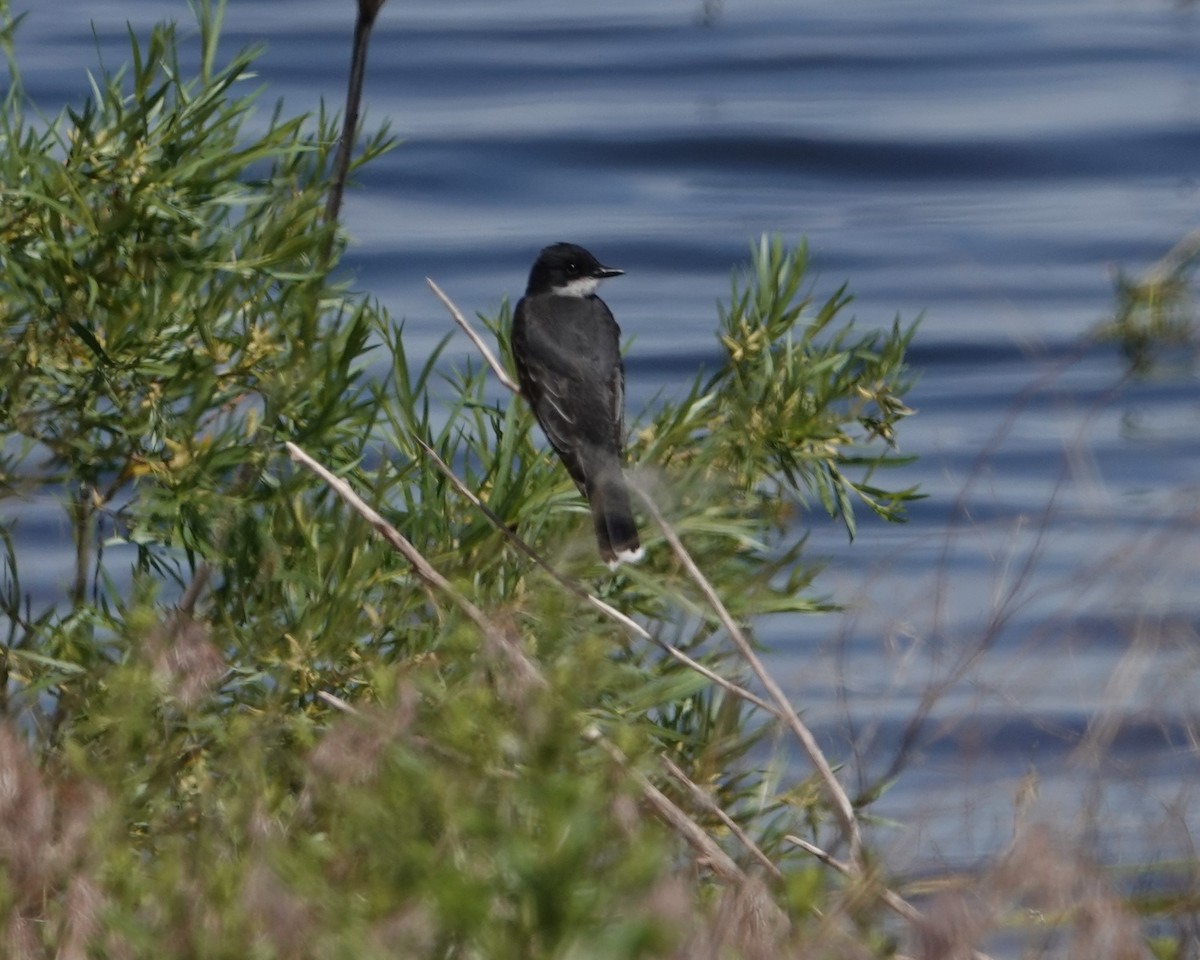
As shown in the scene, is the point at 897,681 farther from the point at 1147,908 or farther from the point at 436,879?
the point at 436,879

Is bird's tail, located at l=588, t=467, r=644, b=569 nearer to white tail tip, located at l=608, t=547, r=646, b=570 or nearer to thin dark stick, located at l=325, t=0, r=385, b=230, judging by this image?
white tail tip, located at l=608, t=547, r=646, b=570

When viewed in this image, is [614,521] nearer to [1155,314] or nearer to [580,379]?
[1155,314]

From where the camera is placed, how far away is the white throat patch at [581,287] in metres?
6.46

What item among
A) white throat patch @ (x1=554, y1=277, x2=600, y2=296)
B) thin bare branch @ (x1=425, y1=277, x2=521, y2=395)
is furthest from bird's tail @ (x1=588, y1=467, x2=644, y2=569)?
white throat patch @ (x1=554, y1=277, x2=600, y2=296)

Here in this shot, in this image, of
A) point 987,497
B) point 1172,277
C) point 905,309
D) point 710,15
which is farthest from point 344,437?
point 710,15

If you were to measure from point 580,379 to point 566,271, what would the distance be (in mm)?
1092

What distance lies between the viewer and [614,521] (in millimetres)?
3816

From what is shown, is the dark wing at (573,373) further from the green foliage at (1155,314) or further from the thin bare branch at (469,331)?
the green foliage at (1155,314)

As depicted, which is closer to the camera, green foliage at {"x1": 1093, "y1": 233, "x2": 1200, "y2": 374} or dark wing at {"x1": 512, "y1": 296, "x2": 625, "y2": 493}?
green foliage at {"x1": 1093, "y1": 233, "x2": 1200, "y2": 374}

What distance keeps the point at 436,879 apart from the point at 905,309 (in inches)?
406

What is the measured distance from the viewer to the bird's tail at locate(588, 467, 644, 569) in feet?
12.1

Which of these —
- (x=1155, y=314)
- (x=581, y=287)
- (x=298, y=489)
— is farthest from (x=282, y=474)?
(x=581, y=287)

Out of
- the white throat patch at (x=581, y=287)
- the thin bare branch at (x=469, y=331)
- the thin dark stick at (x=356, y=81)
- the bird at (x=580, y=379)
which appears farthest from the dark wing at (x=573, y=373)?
the thin dark stick at (x=356, y=81)

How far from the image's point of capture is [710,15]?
1576cm
